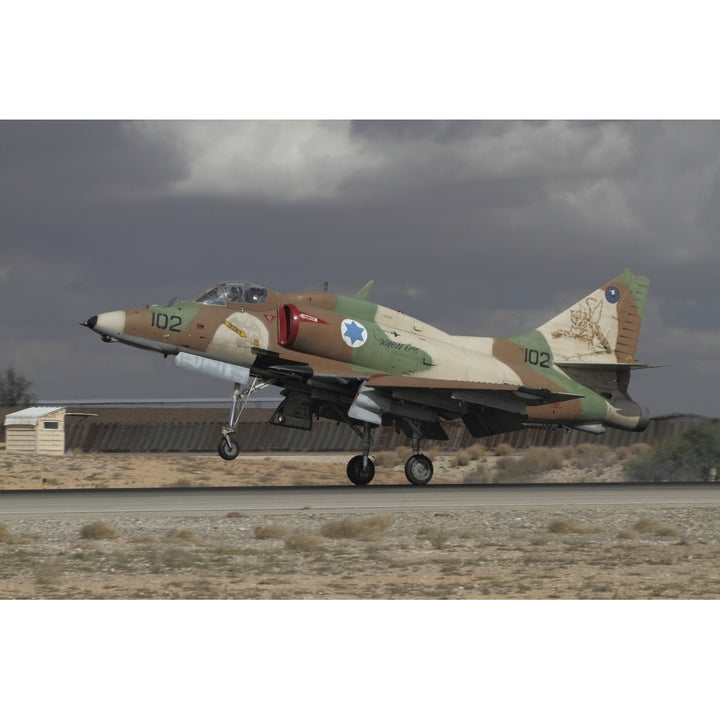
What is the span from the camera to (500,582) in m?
13.3

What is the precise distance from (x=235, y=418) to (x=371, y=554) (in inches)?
345

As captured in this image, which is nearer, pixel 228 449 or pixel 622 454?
pixel 228 449

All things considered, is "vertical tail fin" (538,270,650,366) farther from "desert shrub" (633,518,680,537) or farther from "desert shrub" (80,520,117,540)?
"desert shrub" (80,520,117,540)

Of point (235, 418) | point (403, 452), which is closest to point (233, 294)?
point (235, 418)

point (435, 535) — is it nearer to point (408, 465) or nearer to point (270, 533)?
point (270, 533)

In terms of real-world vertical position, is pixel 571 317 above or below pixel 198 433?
above

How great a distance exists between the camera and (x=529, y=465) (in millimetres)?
42719

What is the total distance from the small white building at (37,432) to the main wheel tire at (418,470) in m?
28.8

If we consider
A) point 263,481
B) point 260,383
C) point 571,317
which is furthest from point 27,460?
point 571,317

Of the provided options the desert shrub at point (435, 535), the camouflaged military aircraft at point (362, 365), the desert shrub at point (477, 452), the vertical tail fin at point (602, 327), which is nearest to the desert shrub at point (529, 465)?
the desert shrub at point (477, 452)

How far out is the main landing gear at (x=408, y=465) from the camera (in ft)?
82.7

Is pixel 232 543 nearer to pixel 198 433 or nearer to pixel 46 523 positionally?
pixel 46 523

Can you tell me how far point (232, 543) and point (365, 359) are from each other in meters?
9.19

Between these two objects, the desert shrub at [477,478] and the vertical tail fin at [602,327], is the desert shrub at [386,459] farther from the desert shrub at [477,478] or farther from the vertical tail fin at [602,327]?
the vertical tail fin at [602,327]
